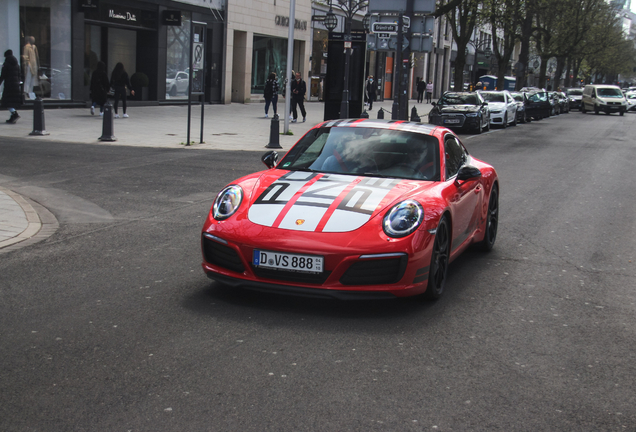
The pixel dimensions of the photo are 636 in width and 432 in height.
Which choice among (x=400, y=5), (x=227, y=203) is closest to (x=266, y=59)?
(x=400, y=5)

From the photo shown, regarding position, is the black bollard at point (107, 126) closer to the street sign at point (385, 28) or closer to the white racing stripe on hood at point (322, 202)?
the street sign at point (385, 28)

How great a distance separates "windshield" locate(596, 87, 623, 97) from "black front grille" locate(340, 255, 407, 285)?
1999 inches

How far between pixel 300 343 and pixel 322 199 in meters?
1.30

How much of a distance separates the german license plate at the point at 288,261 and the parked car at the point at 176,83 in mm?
27528

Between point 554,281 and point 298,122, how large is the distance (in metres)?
20.7

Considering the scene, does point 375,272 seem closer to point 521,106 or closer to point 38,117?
point 38,117

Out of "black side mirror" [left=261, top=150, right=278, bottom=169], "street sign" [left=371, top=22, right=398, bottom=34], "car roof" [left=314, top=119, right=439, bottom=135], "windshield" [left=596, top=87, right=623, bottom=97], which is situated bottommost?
"black side mirror" [left=261, top=150, right=278, bottom=169]

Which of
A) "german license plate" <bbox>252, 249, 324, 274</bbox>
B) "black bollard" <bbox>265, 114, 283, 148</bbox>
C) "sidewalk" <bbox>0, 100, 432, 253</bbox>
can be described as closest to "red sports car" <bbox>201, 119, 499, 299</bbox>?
"german license plate" <bbox>252, 249, 324, 274</bbox>

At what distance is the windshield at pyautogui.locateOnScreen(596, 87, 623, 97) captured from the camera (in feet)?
169

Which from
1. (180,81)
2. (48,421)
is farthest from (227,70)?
(48,421)

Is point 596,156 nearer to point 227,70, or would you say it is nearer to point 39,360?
point 39,360

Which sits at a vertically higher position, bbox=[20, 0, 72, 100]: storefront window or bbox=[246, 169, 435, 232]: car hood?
bbox=[20, 0, 72, 100]: storefront window

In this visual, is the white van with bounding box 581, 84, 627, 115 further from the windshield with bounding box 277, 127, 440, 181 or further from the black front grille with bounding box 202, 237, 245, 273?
the black front grille with bounding box 202, 237, 245, 273

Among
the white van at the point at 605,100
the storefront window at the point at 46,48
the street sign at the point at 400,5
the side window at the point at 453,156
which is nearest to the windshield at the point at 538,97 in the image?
the white van at the point at 605,100
